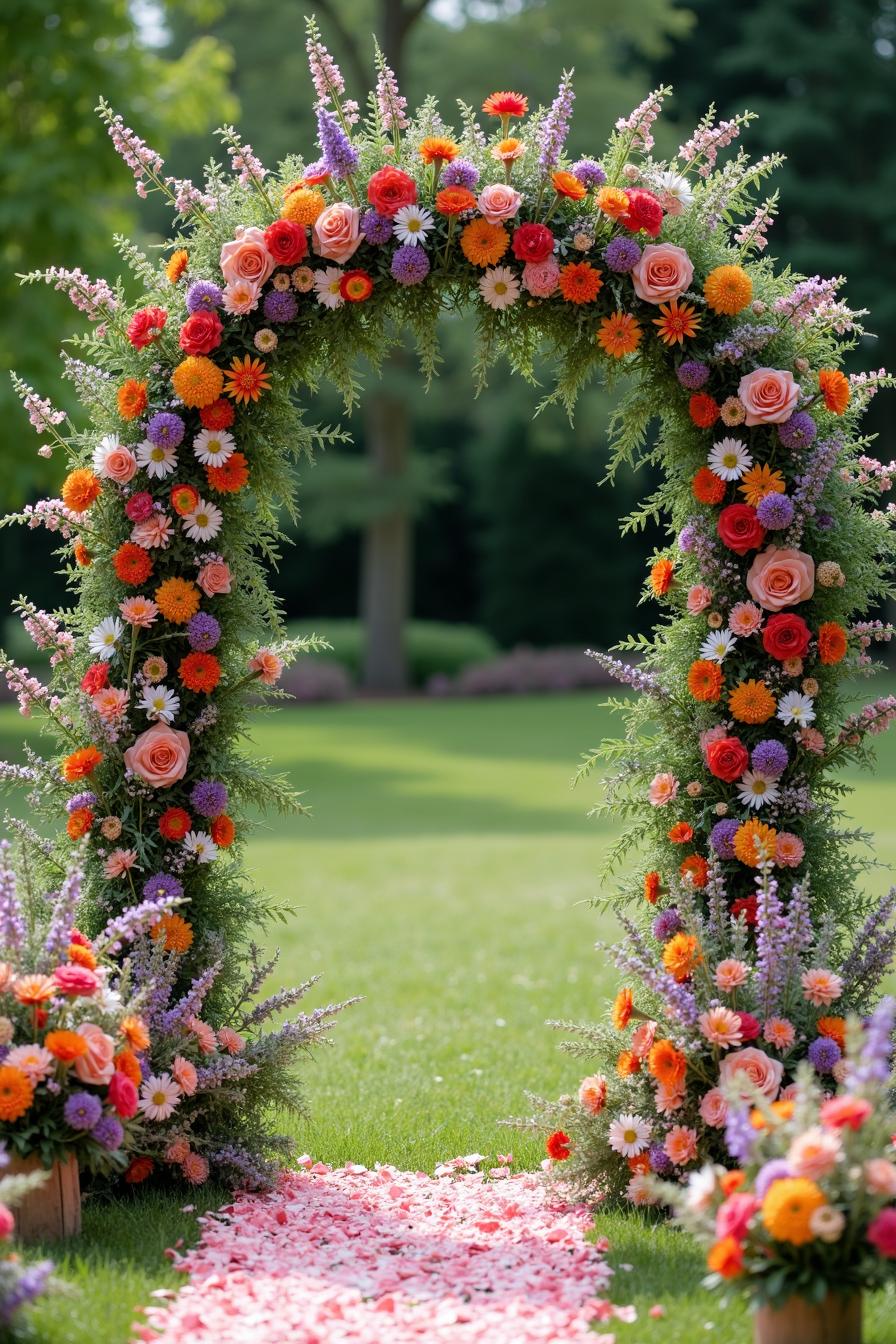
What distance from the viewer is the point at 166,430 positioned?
176 inches

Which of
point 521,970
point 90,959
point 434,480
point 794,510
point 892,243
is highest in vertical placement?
point 892,243

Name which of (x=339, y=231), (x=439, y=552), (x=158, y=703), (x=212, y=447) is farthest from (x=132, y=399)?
(x=439, y=552)

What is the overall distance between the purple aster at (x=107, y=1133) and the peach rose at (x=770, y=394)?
2.57 meters

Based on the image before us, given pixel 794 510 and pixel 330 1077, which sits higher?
pixel 794 510

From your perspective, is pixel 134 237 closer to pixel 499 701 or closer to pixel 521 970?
pixel 499 701

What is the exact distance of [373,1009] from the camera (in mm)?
7340

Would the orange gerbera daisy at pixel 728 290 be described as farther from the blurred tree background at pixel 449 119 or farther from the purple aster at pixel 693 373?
the blurred tree background at pixel 449 119

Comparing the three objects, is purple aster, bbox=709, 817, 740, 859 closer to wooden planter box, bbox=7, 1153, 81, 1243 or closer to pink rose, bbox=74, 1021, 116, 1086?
pink rose, bbox=74, 1021, 116, 1086

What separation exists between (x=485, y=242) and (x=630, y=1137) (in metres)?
2.53

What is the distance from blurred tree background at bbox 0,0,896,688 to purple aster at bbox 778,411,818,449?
33.5 feet

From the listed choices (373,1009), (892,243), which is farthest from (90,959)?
(892,243)

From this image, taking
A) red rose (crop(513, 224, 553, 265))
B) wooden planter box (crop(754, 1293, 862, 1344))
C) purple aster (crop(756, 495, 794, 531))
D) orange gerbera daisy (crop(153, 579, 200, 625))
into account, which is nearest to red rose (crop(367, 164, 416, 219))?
red rose (crop(513, 224, 553, 265))

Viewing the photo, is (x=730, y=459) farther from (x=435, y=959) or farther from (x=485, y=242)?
(x=435, y=959)

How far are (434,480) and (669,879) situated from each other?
66.5 feet
